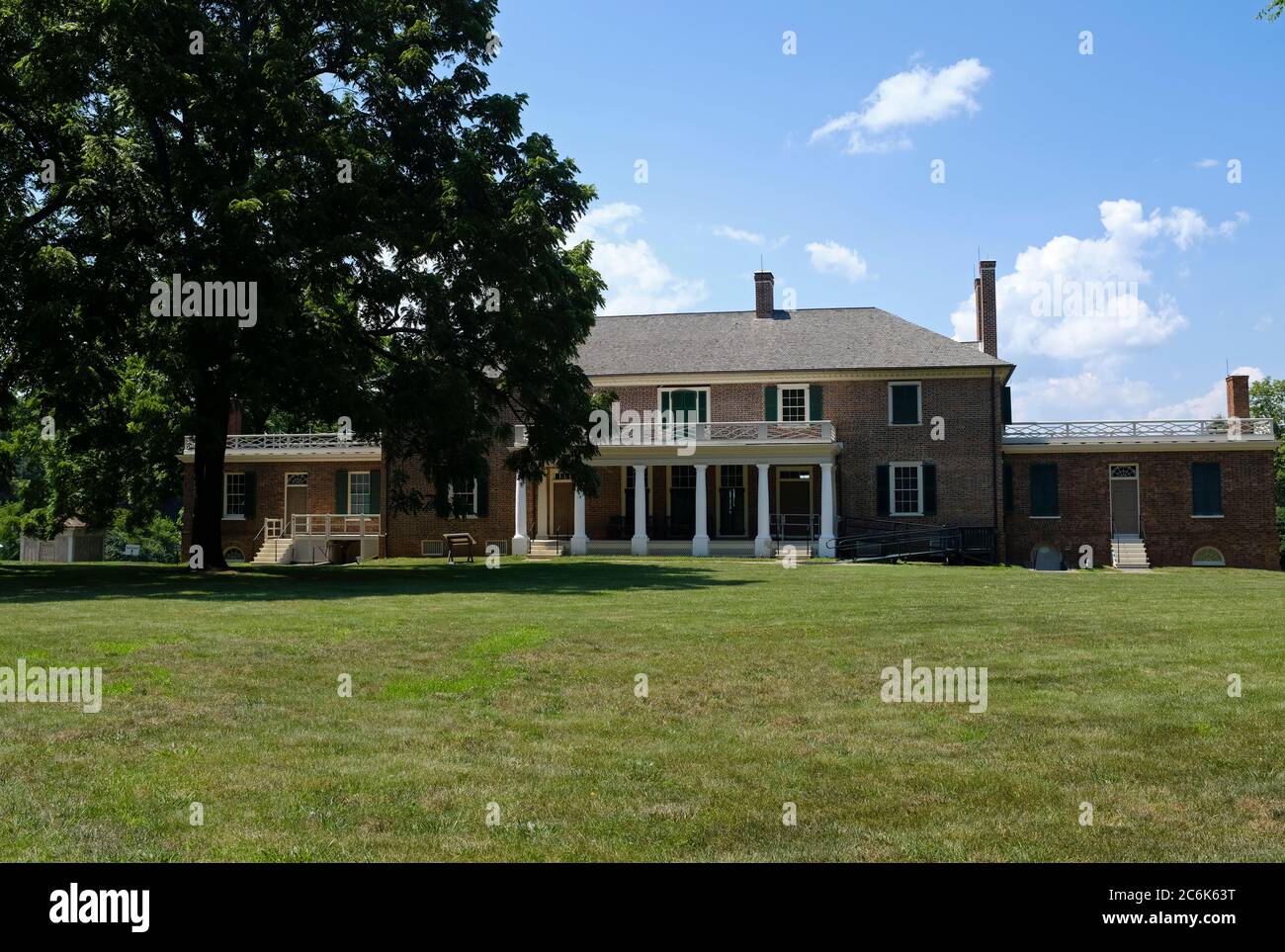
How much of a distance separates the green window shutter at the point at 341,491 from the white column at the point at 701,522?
14.2 m

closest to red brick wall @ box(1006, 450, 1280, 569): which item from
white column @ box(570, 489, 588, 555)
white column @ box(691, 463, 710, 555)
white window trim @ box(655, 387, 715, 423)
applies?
white window trim @ box(655, 387, 715, 423)

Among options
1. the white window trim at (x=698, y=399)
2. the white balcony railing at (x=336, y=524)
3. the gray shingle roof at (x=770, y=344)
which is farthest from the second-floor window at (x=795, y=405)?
the white balcony railing at (x=336, y=524)

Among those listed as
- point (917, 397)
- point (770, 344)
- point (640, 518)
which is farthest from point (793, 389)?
point (640, 518)

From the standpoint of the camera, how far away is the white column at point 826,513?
33.6m

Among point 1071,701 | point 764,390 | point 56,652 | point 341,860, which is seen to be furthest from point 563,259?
point 341,860

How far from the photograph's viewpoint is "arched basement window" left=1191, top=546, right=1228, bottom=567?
36500 mm

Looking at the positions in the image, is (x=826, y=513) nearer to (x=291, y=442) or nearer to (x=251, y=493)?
(x=291, y=442)

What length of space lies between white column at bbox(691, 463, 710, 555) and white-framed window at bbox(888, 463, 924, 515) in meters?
6.99

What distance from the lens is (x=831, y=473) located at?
35188 millimetres

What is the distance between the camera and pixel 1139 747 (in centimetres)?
718

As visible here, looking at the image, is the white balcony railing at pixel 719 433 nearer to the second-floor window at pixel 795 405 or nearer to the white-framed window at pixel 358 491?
the second-floor window at pixel 795 405

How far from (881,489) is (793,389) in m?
4.73
